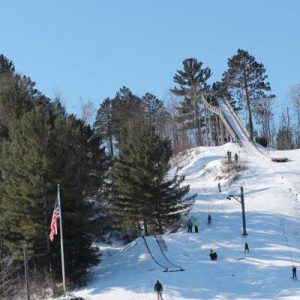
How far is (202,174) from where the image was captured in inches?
2857

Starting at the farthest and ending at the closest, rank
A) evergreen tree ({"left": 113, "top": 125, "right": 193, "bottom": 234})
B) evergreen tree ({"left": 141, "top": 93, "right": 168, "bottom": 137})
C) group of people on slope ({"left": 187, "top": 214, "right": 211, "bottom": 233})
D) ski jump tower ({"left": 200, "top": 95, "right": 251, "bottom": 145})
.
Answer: evergreen tree ({"left": 141, "top": 93, "right": 168, "bottom": 137}) → ski jump tower ({"left": 200, "top": 95, "right": 251, "bottom": 145}) → group of people on slope ({"left": 187, "top": 214, "right": 211, "bottom": 233}) → evergreen tree ({"left": 113, "top": 125, "right": 193, "bottom": 234})

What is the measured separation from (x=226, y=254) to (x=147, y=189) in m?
8.49

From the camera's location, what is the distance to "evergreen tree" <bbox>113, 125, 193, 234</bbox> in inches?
1820

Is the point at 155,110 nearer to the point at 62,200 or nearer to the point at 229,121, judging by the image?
the point at 229,121

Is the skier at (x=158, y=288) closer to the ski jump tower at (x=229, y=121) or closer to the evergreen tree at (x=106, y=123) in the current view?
the ski jump tower at (x=229, y=121)

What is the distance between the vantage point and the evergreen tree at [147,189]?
4622 cm

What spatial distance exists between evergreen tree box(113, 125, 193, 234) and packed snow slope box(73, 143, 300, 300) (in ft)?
6.76

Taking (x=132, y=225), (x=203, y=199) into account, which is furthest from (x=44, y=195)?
(x=203, y=199)

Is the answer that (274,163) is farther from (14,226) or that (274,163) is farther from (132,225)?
(14,226)

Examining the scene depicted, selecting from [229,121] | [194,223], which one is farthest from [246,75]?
[194,223]

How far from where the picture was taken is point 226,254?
41.3 metres

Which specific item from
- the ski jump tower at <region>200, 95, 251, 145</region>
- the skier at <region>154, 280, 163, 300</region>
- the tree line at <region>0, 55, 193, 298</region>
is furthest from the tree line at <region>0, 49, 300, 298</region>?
the ski jump tower at <region>200, 95, 251, 145</region>

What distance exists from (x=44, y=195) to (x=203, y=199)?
981 inches

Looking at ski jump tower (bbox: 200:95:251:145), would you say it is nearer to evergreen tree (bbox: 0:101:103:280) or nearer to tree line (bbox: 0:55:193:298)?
tree line (bbox: 0:55:193:298)
